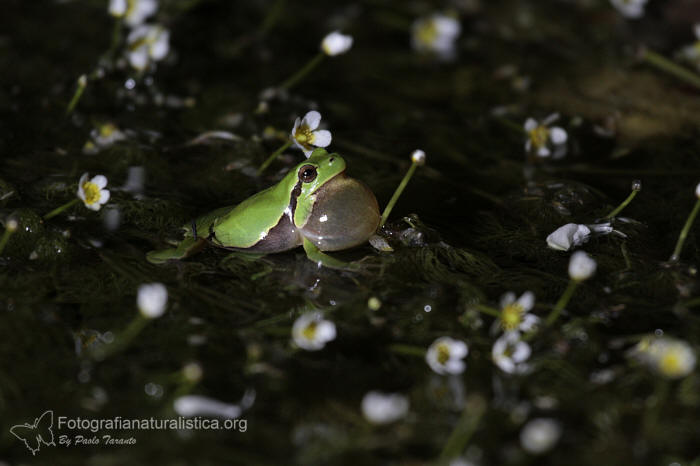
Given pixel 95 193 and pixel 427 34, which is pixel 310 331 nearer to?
pixel 95 193

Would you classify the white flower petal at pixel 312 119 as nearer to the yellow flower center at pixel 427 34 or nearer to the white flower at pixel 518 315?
the white flower at pixel 518 315

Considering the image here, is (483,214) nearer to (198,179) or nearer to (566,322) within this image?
(566,322)

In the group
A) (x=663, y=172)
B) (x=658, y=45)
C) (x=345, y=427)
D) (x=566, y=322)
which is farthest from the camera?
(x=658, y=45)

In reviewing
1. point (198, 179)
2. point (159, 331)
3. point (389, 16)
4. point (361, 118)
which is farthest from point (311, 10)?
point (159, 331)

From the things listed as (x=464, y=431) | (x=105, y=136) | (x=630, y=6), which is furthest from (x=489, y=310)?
(x=630, y=6)

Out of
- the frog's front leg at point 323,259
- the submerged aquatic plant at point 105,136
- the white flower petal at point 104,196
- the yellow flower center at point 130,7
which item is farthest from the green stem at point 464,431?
the yellow flower center at point 130,7

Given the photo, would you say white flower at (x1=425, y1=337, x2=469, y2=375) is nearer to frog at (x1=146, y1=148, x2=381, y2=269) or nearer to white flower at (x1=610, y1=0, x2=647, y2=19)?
frog at (x1=146, y1=148, x2=381, y2=269)
